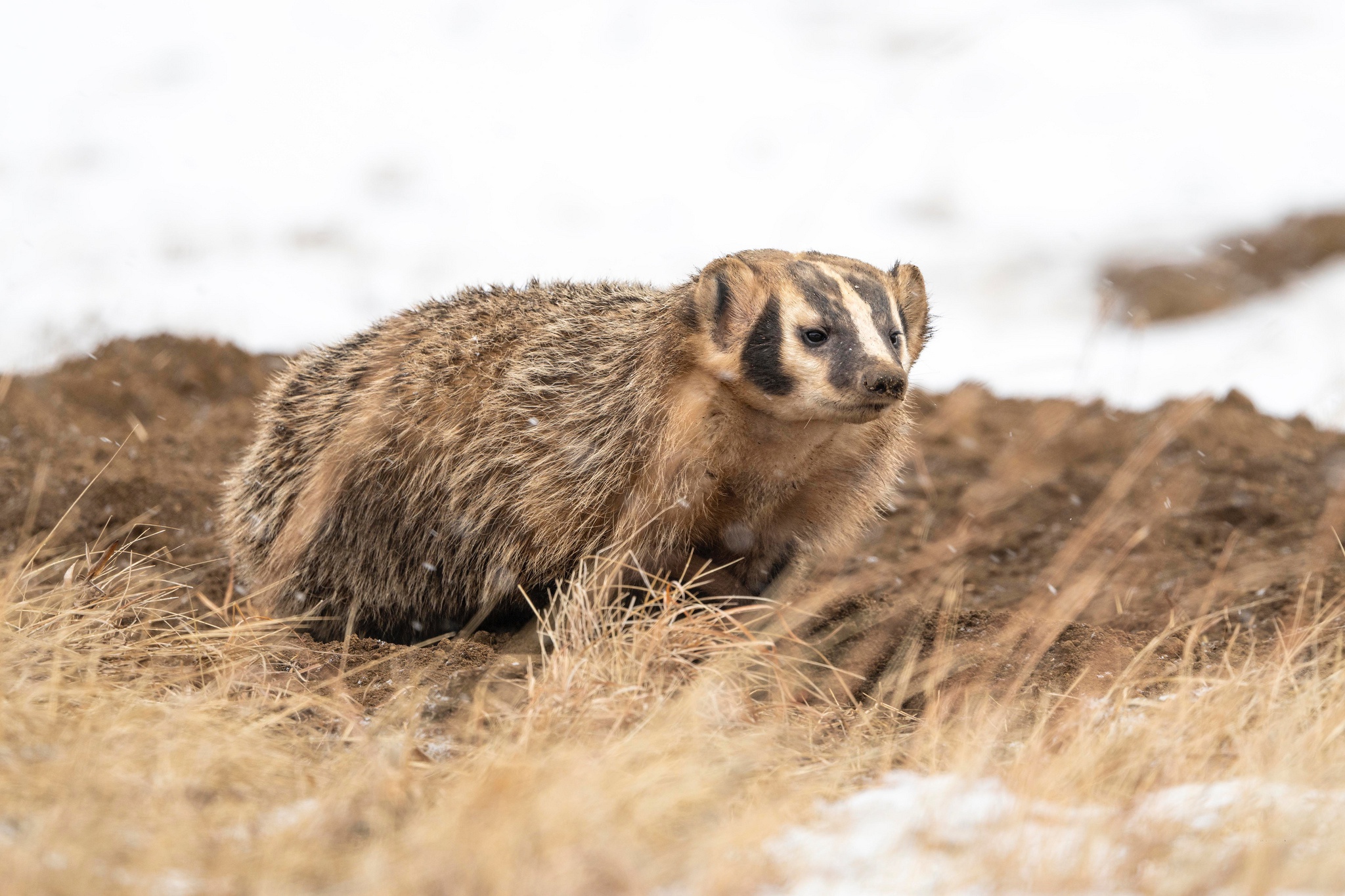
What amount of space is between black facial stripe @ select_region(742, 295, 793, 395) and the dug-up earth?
0.99m

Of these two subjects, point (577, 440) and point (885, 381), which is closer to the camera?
point (885, 381)

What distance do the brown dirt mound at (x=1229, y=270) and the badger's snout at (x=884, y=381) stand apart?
6838 millimetres

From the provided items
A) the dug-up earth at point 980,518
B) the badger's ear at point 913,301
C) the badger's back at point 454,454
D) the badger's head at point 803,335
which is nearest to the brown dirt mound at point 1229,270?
the dug-up earth at point 980,518

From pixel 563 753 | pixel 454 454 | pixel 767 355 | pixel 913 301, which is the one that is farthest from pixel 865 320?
pixel 563 753

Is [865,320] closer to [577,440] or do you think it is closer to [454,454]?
[577,440]

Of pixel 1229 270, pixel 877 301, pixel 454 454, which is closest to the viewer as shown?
pixel 877 301

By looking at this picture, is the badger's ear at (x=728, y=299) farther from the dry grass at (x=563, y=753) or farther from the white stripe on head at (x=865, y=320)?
the dry grass at (x=563, y=753)

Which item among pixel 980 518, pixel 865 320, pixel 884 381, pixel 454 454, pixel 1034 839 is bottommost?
pixel 980 518

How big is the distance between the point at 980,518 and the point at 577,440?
2590 mm

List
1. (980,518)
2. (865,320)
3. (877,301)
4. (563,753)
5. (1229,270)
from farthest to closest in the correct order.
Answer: (1229,270), (980,518), (877,301), (865,320), (563,753)

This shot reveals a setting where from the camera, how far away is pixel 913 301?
13.4 ft

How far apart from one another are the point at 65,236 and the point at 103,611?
694 cm

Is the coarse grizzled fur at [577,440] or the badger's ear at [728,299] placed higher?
the badger's ear at [728,299]

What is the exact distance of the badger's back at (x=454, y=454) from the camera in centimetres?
397
